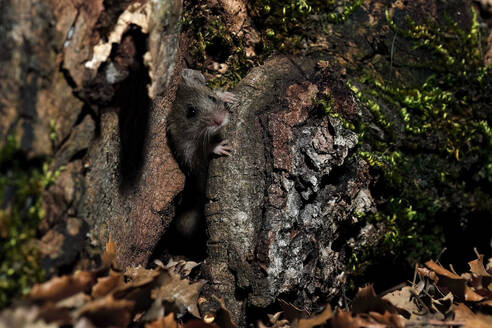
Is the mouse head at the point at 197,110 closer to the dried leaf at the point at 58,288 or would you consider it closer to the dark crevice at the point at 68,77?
the dark crevice at the point at 68,77

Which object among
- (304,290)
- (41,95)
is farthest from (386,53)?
(41,95)

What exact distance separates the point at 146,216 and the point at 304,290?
1.19 metres

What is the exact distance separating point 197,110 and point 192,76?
0.43m

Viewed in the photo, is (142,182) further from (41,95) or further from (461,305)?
(461,305)

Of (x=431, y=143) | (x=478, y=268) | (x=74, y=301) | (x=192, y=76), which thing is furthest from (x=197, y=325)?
(x=431, y=143)

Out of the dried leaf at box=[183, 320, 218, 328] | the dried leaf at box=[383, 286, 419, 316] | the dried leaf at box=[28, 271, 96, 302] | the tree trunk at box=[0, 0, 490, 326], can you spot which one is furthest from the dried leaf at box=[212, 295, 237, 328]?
the dried leaf at box=[383, 286, 419, 316]

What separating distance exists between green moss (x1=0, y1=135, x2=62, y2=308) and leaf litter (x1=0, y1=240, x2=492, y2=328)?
0.29 ft

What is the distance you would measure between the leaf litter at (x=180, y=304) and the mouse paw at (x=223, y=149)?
797 mm

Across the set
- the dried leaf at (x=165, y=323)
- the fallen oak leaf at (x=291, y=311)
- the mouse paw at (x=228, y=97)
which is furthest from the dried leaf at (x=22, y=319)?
the mouse paw at (x=228, y=97)

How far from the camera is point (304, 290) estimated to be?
3.04 metres

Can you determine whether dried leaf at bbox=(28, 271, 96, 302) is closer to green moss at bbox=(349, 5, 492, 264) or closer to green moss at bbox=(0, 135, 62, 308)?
green moss at bbox=(0, 135, 62, 308)

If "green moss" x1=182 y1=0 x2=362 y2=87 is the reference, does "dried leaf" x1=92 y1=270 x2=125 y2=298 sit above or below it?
below

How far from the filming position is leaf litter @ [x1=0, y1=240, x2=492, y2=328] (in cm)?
177

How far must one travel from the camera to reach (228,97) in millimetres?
3387
